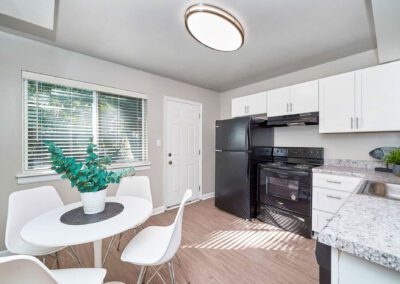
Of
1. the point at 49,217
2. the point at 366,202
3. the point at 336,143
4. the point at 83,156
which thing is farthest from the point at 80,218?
the point at 336,143

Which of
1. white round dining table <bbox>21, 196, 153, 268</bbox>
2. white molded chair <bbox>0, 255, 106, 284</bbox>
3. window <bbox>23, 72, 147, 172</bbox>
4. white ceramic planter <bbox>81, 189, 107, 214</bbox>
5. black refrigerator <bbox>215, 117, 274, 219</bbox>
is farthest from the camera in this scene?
black refrigerator <bbox>215, 117, 274, 219</bbox>

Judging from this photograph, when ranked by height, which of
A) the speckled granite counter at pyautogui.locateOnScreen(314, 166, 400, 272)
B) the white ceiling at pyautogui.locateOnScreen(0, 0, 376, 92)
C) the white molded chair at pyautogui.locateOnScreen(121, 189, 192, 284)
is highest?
the white ceiling at pyautogui.locateOnScreen(0, 0, 376, 92)

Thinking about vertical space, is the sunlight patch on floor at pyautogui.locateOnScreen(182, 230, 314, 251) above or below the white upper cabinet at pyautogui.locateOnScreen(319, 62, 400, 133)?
below

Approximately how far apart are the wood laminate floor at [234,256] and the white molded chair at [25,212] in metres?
0.60

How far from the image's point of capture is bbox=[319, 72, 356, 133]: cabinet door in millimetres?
2178

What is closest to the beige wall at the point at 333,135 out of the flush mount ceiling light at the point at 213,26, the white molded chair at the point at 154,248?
the flush mount ceiling light at the point at 213,26

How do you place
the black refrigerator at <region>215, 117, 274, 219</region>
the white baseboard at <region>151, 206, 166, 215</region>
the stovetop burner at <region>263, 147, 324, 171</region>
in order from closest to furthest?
the stovetop burner at <region>263, 147, 324, 171</region> < the black refrigerator at <region>215, 117, 274, 219</region> < the white baseboard at <region>151, 206, 166, 215</region>

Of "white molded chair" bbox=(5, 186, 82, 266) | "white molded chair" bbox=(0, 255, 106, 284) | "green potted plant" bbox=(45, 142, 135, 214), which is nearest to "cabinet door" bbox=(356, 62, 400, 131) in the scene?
"green potted plant" bbox=(45, 142, 135, 214)

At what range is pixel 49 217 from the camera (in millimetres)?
1350

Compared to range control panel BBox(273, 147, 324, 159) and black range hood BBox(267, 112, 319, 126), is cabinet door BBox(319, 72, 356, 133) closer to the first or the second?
black range hood BBox(267, 112, 319, 126)

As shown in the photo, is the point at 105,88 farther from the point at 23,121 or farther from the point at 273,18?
the point at 273,18

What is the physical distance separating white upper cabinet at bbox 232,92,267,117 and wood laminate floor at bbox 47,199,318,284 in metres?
1.80

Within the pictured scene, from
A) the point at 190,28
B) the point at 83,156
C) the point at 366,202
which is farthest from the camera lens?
the point at 83,156

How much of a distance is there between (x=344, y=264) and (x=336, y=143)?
8.02 ft
